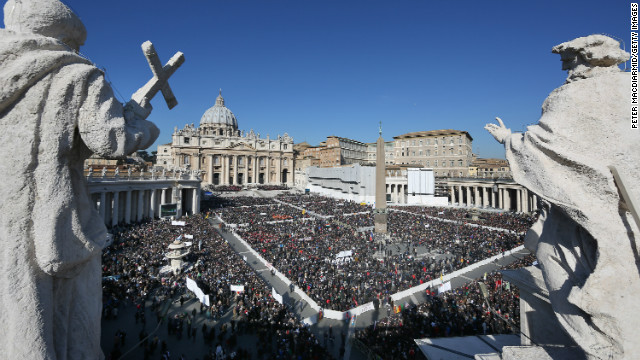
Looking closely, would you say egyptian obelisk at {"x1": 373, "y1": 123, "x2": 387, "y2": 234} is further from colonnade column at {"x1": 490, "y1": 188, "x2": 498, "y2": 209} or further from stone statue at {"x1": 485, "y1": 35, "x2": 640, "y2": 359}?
colonnade column at {"x1": 490, "y1": 188, "x2": 498, "y2": 209}

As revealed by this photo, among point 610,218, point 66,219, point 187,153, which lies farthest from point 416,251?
point 187,153

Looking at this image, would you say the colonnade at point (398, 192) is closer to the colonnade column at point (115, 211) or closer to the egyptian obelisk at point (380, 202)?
→ the egyptian obelisk at point (380, 202)

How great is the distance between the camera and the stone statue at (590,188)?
84.8 inches

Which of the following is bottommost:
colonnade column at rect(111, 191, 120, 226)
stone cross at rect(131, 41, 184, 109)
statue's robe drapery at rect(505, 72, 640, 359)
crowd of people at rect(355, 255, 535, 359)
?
crowd of people at rect(355, 255, 535, 359)

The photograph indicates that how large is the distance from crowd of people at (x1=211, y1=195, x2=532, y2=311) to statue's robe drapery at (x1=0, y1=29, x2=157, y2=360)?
9.88 m

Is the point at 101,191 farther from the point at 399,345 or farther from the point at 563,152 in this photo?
the point at 563,152

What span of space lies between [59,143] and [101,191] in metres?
21.7

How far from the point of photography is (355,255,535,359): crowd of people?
26.2 ft

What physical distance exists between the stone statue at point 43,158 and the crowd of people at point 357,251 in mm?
9824

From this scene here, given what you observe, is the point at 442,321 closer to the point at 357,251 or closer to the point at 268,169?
the point at 357,251

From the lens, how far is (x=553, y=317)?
3.28 meters

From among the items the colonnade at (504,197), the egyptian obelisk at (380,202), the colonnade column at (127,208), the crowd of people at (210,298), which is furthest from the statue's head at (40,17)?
the colonnade at (504,197)

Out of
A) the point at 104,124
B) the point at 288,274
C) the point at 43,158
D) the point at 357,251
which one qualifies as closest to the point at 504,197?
the point at 357,251

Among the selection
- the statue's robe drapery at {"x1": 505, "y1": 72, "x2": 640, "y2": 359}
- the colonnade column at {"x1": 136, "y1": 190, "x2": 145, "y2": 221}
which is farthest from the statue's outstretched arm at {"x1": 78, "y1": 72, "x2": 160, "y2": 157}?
the colonnade column at {"x1": 136, "y1": 190, "x2": 145, "y2": 221}
